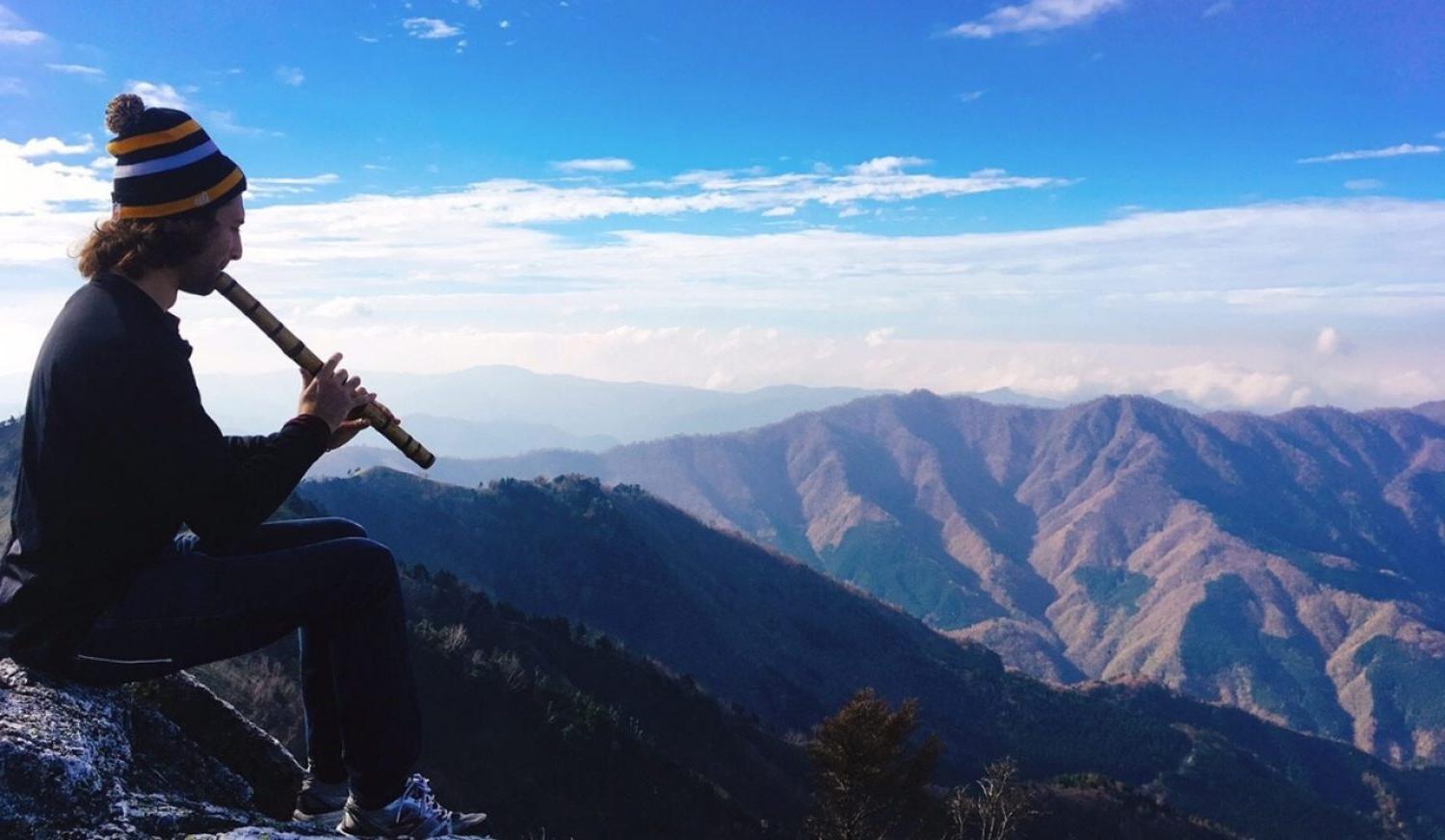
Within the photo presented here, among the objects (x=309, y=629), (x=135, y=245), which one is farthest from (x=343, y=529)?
(x=135, y=245)

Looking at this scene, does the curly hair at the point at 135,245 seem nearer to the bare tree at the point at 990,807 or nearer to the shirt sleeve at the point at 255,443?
the shirt sleeve at the point at 255,443

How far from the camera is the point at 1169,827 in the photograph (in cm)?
5225

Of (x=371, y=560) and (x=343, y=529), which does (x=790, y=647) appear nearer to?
(x=343, y=529)

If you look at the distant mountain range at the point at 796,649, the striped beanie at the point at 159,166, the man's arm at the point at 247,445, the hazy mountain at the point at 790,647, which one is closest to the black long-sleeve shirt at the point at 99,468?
the striped beanie at the point at 159,166

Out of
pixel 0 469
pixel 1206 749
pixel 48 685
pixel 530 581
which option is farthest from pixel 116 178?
pixel 1206 749

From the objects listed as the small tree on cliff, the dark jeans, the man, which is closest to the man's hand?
the man

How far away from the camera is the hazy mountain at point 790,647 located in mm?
88125

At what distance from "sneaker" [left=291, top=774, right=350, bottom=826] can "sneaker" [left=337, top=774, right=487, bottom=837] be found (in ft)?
0.22

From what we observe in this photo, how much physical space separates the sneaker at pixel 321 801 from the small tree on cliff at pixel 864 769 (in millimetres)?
22749

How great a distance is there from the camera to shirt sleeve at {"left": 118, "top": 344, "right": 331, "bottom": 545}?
3205 mm

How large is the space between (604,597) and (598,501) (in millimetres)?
20431

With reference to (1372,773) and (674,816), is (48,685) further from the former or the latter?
(1372,773)

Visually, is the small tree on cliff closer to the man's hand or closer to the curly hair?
the man's hand

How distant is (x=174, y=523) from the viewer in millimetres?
3365
